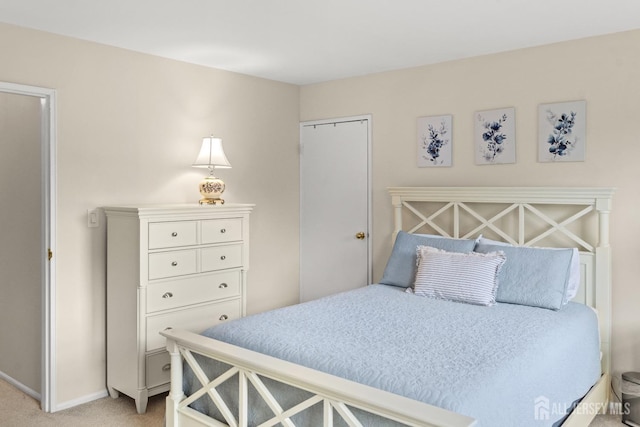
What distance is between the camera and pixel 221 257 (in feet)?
12.1

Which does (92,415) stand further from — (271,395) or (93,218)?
(271,395)

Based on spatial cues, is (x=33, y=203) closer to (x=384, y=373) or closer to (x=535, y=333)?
(x=384, y=373)

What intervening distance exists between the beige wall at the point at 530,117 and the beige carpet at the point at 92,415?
3.57ft

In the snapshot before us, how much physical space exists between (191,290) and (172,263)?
0.25 m

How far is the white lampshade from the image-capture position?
382 cm

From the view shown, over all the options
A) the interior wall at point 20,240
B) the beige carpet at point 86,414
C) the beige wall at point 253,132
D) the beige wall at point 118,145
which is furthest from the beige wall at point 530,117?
the interior wall at point 20,240

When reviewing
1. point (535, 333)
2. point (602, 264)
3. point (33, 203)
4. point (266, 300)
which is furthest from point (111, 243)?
point (602, 264)

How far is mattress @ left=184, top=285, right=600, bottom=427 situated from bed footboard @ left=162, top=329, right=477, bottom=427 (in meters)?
0.06

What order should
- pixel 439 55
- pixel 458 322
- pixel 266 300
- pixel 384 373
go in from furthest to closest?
pixel 266 300, pixel 439 55, pixel 458 322, pixel 384 373

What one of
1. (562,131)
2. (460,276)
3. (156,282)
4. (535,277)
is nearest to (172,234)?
(156,282)

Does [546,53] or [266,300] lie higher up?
[546,53]

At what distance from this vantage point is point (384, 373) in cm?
201

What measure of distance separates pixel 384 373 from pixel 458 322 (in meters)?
0.85

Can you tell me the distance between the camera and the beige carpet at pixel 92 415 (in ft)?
10.3
